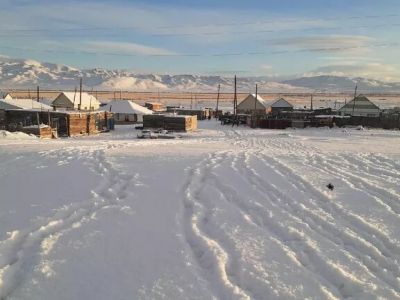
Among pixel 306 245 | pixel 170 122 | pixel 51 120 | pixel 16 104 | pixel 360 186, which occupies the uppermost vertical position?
pixel 16 104

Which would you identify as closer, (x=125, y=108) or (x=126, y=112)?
(x=126, y=112)

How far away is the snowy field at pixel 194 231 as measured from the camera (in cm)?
676

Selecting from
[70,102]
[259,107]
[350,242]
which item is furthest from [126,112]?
[350,242]

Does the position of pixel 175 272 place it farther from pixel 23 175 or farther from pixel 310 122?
pixel 310 122

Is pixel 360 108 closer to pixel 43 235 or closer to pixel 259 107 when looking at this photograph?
pixel 259 107

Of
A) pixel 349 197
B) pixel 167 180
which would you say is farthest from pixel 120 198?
pixel 349 197

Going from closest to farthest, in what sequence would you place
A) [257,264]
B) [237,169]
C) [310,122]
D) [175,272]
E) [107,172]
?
[175,272] → [257,264] → [107,172] → [237,169] → [310,122]

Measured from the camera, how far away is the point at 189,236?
8.54 m

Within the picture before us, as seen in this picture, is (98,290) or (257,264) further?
(257,264)

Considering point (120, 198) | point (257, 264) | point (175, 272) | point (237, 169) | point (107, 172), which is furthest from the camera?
point (237, 169)

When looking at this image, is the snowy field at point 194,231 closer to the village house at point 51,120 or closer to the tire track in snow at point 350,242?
the tire track in snow at point 350,242

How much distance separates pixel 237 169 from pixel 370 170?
4.68 metres

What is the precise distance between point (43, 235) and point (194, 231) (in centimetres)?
267

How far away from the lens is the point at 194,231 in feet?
28.9
